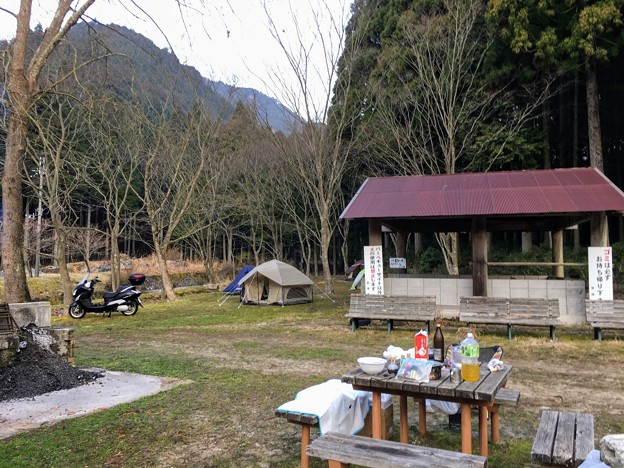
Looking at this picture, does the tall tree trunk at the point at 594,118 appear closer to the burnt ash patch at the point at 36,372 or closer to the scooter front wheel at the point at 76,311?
the burnt ash patch at the point at 36,372

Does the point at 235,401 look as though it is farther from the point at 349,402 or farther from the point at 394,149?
the point at 394,149

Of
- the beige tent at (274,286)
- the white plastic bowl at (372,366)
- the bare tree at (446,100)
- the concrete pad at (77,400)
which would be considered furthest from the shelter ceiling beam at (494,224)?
the white plastic bowl at (372,366)

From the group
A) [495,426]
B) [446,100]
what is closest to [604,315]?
[495,426]

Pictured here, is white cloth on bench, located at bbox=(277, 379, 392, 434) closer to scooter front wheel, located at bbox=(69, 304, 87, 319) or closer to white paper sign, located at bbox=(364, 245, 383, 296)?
white paper sign, located at bbox=(364, 245, 383, 296)

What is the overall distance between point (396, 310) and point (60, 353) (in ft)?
19.6

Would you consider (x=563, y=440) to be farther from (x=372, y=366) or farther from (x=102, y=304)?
(x=102, y=304)

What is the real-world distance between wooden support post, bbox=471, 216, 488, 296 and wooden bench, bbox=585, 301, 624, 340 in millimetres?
2001

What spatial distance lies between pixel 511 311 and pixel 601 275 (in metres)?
1.86

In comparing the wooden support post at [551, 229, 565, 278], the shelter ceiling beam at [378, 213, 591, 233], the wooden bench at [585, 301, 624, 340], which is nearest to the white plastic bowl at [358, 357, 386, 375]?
the wooden bench at [585, 301, 624, 340]

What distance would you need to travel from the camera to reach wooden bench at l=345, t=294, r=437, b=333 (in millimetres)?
8844

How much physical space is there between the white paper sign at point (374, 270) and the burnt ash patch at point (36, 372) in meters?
5.97

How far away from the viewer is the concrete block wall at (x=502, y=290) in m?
8.95

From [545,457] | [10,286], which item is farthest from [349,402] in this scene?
[10,286]

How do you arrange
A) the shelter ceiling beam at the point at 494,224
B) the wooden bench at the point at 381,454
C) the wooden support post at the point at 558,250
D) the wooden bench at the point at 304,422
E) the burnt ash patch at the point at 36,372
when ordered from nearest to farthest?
the wooden bench at the point at 381,454 → the wooden bench at the point at 304,422 → the burnt ash patch at the point at 36,372 → the shelter ceiling beam at the point at 494,224 → the wooden support post at the point at 558,250
